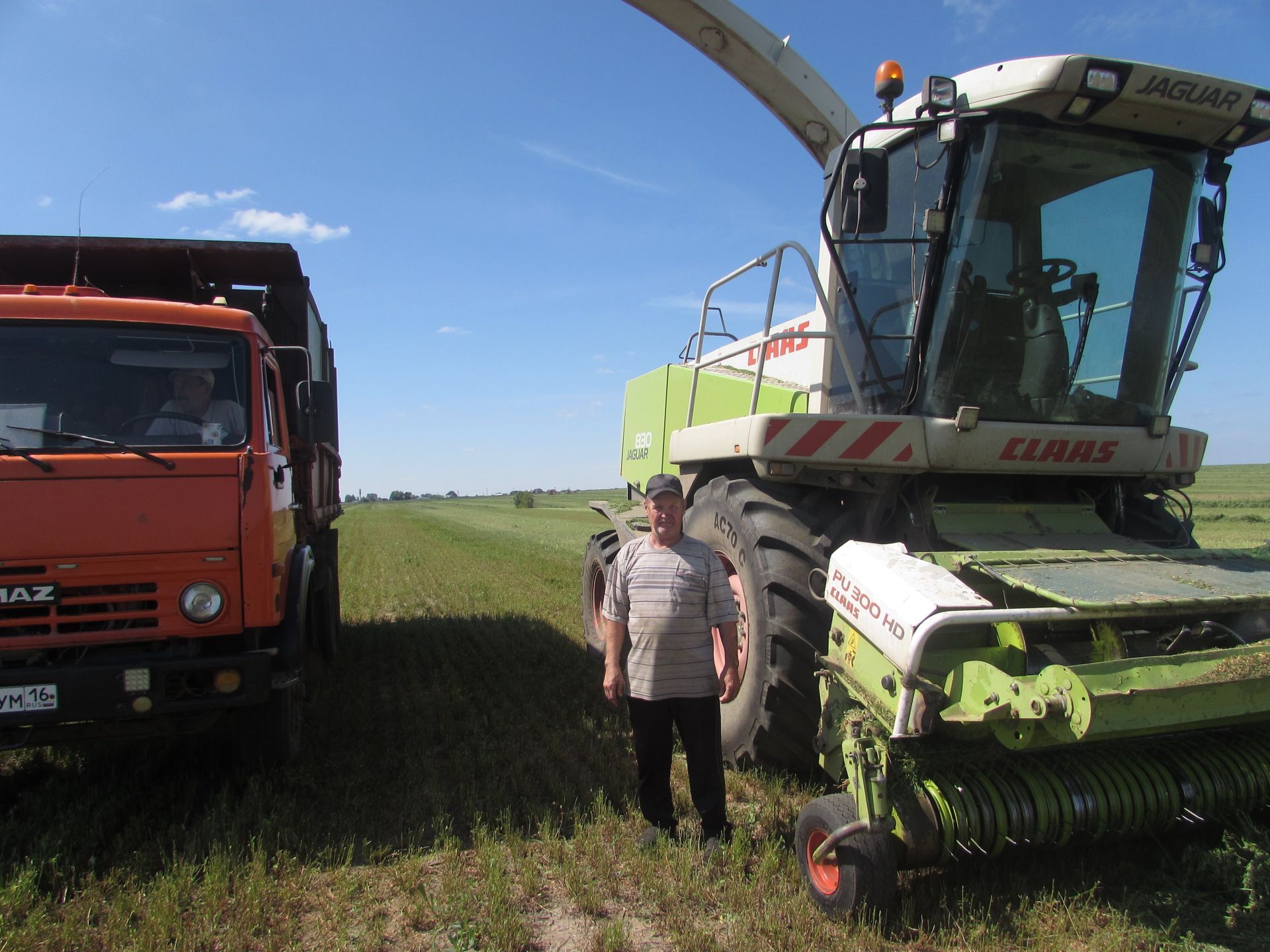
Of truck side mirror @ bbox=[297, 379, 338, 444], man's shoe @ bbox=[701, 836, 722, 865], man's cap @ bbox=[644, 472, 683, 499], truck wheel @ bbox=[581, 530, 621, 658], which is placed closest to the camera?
man's shoe @ bbox=[701, 836, 722, 865]

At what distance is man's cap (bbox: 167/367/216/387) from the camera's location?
4.03 metres

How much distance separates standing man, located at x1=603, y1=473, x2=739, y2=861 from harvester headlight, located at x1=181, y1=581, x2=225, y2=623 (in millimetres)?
1762

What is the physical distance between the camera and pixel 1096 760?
3.12 m

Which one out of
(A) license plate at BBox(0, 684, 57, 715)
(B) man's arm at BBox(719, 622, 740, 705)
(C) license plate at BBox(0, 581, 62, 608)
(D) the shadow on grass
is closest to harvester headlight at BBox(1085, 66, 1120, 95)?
(B) man's arm at BBox(719, 622, 740, 705)

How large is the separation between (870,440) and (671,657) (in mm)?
1362

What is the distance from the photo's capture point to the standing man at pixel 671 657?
338 centimetres

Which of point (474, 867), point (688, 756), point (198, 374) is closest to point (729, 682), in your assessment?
point (688, 756)

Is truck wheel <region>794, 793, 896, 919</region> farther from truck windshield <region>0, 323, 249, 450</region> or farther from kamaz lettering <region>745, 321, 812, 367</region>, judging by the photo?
truck windshield <region>0, 323, 249, 450</region>

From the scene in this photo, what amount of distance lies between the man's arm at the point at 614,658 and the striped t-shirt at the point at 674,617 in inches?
1.7

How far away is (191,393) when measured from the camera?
4.00 metres

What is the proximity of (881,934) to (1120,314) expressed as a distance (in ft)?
10.3

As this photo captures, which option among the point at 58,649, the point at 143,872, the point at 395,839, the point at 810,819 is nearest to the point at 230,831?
the point at 143,872

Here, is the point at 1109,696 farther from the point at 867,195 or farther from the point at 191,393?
the point at 191,393

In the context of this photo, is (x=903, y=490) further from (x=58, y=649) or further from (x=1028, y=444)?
(x=58, y=649)
